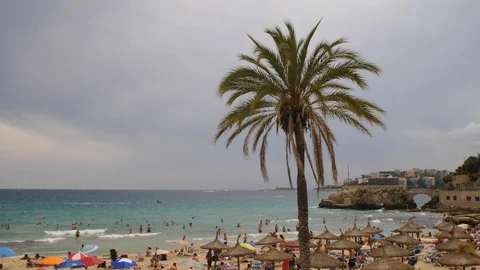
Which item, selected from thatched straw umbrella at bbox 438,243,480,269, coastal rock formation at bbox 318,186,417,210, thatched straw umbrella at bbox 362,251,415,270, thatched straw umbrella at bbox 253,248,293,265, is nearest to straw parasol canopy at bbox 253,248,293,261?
thatched straw umbrella at bbox 253,248,293,265

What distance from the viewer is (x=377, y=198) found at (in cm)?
9100

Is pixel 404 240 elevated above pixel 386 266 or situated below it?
below

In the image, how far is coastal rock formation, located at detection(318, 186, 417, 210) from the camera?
293 feet

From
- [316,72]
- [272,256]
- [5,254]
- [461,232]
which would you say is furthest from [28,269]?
[461,232]

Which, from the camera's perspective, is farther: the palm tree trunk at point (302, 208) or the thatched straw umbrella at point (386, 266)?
the thatched straw umbrella at point (386, 266)

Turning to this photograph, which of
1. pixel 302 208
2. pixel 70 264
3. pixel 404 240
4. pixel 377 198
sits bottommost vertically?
pixel 377 198

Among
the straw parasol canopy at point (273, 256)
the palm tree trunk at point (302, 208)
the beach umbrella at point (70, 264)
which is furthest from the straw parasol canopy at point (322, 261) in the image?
the beach umbrella at point (70, 264)

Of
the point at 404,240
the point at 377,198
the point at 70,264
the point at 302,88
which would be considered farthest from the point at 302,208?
the point at 377,198

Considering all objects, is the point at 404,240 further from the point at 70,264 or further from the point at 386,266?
the point at 70,264

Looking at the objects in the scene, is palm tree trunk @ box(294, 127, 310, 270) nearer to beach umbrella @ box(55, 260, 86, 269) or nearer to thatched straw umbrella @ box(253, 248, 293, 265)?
thatched straw umbrella @ box(253, 248, 293, 265)

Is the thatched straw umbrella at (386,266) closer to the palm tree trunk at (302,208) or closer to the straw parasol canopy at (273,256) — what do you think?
the straw parasol canopy at (273,256)

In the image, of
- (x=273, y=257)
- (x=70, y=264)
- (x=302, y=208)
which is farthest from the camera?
(x=70, y=264)

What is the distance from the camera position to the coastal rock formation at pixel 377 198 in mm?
89312

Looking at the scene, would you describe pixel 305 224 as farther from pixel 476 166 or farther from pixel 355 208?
pixel 355 208
